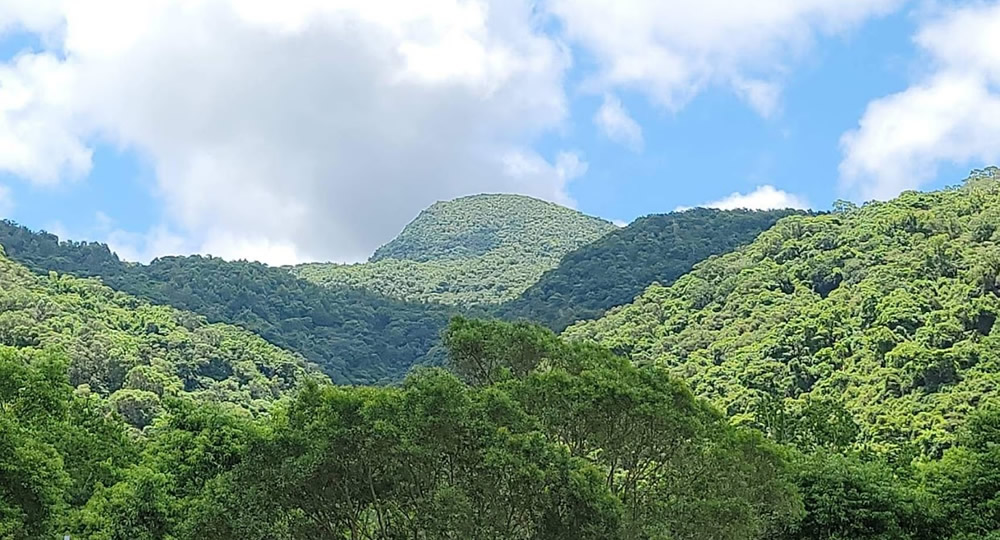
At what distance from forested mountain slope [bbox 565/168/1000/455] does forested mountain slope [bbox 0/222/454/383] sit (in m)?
23.0

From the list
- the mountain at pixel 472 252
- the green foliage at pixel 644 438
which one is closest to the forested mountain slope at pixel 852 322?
the green foliage at pixel 644 438

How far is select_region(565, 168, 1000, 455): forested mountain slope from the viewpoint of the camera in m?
43.2

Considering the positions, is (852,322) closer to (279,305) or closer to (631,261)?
(631,261)

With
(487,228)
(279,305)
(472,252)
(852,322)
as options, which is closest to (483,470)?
(852,322)

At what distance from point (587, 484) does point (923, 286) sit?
4120cm

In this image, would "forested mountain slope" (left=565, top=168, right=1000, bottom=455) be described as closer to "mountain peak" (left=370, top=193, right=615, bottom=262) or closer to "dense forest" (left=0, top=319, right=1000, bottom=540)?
"dense forest" (left=0, top=319, right=1000, bottom=540)

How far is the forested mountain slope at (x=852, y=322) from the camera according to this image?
43.2 metres

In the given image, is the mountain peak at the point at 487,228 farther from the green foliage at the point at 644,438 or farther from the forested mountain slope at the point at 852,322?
the green foliage at the point at 644,438

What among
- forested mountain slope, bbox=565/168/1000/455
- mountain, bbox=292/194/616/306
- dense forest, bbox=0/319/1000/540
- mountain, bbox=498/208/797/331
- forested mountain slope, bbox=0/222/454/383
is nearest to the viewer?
dense forest, bbox=0/319/1000/540

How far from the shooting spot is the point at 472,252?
155625mm

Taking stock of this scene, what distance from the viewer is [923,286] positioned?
5325 cm

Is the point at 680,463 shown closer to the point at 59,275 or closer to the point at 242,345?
the point at 242,345

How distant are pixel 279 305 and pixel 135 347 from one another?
3488cm

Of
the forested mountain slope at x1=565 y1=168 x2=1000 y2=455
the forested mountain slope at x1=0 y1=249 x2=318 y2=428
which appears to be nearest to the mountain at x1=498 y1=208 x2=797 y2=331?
the forested mountain slope at x1=565 y1=168 x2=1000 y2=455
